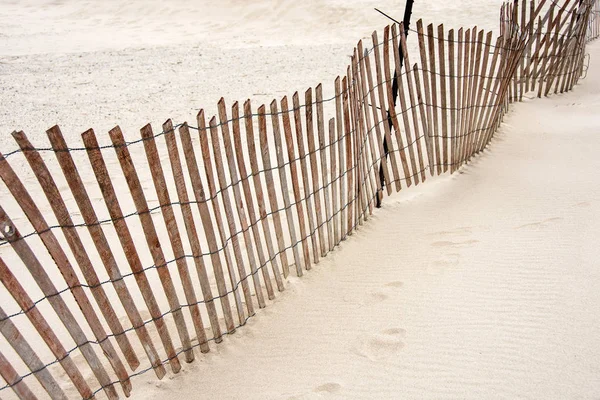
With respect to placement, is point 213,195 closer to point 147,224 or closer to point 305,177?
point 147,224

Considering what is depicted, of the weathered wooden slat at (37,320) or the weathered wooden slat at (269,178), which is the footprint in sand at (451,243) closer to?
the weathered wooden slat at (269,178)

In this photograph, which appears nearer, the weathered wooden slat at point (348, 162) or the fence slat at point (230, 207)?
the fence slat at point (230, 207)

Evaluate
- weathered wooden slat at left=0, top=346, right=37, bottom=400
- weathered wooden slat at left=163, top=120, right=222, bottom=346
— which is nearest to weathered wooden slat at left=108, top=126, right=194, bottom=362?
weathered wooden slat at left=163, top=120, right=222, bottom=346

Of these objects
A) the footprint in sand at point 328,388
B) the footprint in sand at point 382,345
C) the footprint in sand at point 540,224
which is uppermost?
the footprint in sand at point 540,224

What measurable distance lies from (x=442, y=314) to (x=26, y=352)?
1.98 meters

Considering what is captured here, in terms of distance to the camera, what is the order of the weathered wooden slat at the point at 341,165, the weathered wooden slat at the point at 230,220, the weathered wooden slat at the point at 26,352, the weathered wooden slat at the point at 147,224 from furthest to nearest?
the weathered wooden slat at the point at 341,165, the weathered wooden slat at the point at 230,220, the weathered wooden slat at the point at 147,224, the weathered wooden slat at the point at 26,352

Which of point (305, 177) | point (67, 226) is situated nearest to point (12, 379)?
point (67, 226)

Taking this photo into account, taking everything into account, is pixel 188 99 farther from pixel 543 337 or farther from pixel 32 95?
pixel 543 337

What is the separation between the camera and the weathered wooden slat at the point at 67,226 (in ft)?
5.71

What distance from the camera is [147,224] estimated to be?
7.06 feet

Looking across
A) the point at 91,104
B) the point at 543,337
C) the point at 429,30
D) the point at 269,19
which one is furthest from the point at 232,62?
the point at 543,337

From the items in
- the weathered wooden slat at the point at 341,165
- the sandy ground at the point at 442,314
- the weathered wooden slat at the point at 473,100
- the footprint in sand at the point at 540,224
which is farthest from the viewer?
the weathered wooden slat at the point at 473,100

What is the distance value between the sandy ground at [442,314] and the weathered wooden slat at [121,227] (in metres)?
0.27

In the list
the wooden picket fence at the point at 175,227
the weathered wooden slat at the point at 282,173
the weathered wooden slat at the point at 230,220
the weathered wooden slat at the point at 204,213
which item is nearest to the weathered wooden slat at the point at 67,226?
the wooden picket fence at the point at 175,227
